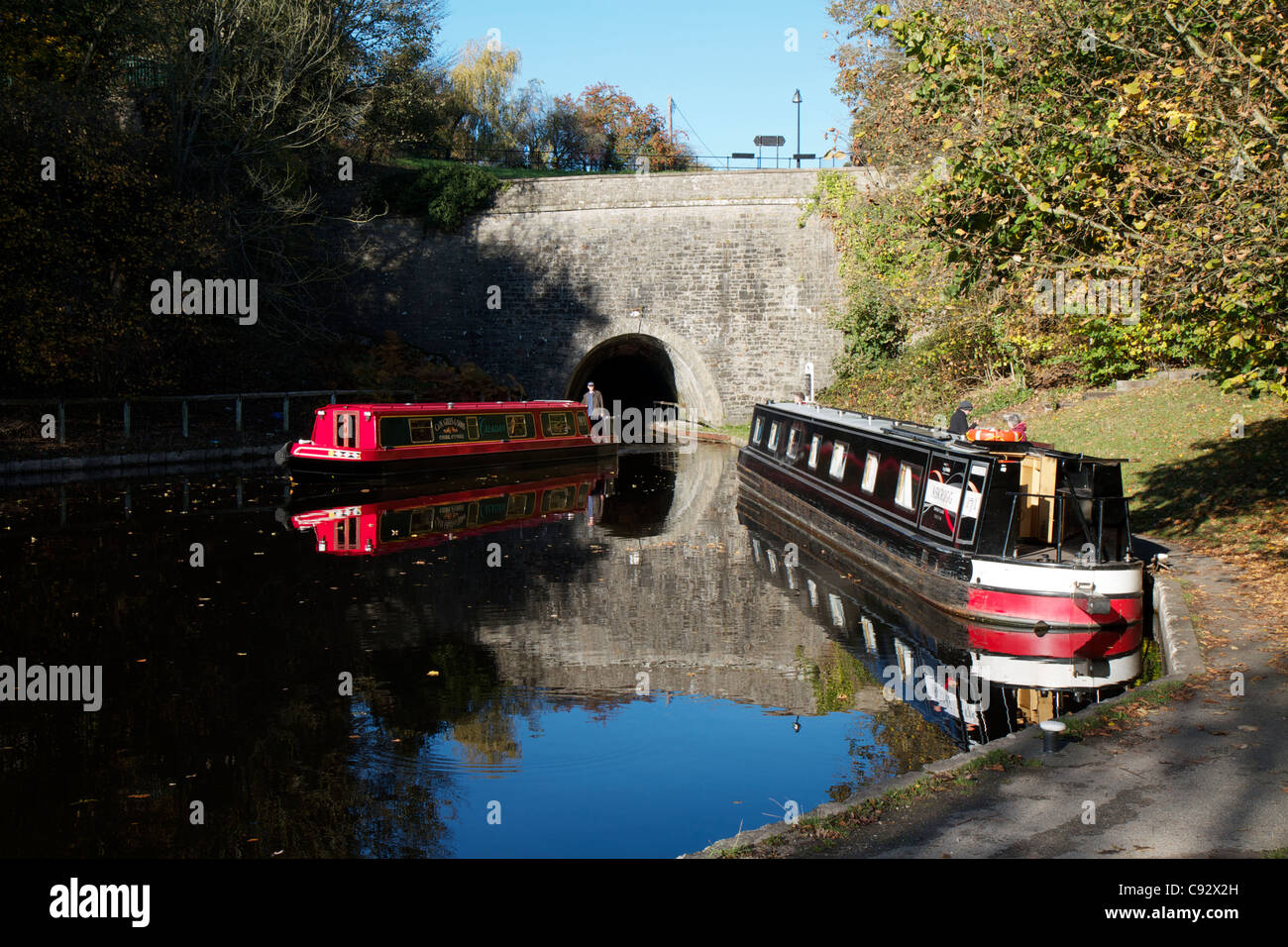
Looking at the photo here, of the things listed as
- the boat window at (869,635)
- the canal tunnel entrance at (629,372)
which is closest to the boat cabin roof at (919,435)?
the boat window at (869,635)

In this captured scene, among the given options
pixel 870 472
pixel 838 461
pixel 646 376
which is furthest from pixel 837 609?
pixel 646 376

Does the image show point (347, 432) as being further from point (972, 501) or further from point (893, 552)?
point (972, 501)

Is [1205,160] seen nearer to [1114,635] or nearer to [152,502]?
[1114,635]

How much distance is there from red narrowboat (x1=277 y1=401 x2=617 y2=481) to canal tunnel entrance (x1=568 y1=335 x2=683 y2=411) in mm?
5555

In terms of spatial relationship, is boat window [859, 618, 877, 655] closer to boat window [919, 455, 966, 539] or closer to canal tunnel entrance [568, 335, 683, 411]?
boat window [919, 455, 966, 539]

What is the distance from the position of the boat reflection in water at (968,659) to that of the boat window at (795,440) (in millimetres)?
4474

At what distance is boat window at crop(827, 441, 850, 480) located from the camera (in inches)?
500

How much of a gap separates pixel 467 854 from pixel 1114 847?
112 inches

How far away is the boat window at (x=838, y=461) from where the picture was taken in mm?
12703

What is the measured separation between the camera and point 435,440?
1855 cm

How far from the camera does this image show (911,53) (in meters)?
8.68

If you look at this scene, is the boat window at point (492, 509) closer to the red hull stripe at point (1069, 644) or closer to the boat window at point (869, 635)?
the boat window at point (869, 635)

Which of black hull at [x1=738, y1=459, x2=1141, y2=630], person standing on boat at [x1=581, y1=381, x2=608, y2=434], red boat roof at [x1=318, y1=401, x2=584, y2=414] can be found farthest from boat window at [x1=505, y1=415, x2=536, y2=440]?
black hull at [x1=738, y1=459, x2=1141, y2=630]
